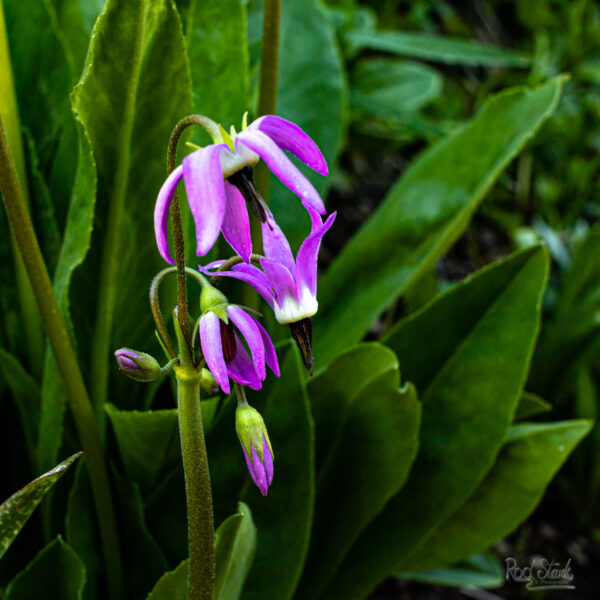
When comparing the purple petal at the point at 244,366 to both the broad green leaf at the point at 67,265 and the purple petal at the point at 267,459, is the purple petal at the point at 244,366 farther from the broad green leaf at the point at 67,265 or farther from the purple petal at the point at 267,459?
the broad green leaf at the point at 67,265

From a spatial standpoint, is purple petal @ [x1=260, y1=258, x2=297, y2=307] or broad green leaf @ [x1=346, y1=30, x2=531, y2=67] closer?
purple petal @ [x1=260, y1=258, x2=297, y2=307]

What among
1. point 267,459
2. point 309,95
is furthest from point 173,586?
point 309,95

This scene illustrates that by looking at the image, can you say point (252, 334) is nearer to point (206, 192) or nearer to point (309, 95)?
point (206, 192)

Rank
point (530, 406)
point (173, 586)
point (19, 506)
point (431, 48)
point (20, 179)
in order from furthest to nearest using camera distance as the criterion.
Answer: point (431, 48), point (530, 406), point (20, 179), point (173, 586), point (19, 506)

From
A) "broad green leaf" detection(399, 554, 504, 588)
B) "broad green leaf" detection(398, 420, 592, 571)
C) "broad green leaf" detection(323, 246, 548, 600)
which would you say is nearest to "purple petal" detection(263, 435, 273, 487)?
"broad green leaf" detection(323, 246, 548, 600)

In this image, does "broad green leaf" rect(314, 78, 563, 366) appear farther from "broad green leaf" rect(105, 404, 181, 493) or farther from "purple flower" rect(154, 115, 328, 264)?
"purple flower" rect(154, 115, 328, 264)

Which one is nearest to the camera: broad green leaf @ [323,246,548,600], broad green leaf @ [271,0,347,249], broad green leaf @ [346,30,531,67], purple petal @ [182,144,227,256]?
purple petal @ [182,144,227,256]

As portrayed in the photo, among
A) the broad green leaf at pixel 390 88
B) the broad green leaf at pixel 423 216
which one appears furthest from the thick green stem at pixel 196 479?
the broad green leaf at pixel 390 88
